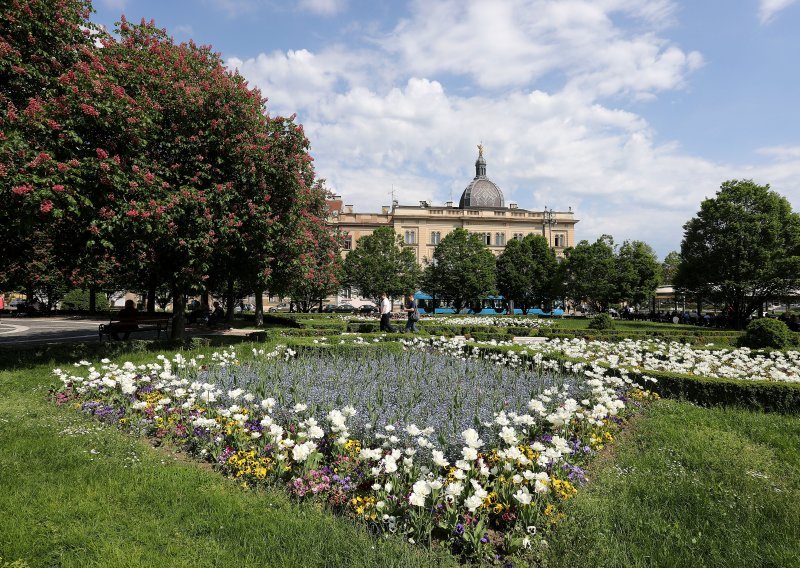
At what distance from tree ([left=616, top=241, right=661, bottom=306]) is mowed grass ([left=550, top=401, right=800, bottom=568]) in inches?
1431

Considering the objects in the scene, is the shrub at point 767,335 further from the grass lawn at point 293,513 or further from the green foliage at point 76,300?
the green foliage at point 76,300

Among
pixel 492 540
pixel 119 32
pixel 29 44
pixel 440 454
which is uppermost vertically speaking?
pixel 119 32

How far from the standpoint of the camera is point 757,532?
11.6 ft

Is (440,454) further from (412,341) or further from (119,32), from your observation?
(119,32)

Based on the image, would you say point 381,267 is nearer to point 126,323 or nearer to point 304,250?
point 126,323

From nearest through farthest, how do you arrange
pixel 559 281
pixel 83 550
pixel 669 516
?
1. pixel 83 550
2. pixel 669 516
3. pixel 559 281

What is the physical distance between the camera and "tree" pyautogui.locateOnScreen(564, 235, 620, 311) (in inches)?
1511

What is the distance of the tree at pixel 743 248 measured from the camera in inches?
1035

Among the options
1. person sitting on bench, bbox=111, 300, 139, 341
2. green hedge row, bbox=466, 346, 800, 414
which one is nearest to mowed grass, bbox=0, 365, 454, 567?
green hedge row, bbox=466, 346, 800, 414

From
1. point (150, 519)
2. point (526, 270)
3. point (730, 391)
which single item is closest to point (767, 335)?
point (730, 391)

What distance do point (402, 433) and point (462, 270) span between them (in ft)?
140

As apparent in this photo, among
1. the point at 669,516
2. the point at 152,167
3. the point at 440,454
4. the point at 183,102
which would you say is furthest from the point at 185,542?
the point at 183,102

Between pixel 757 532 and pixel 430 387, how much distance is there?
439cm

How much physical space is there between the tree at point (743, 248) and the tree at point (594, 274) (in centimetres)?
947
